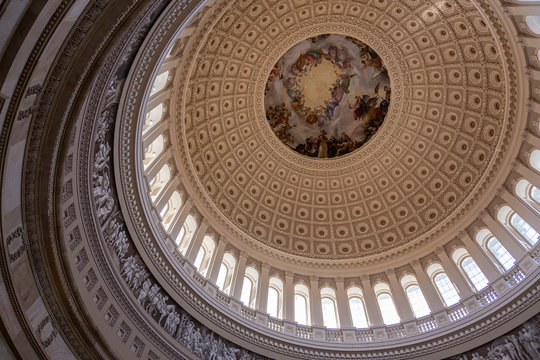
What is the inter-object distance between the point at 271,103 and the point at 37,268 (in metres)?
21.4

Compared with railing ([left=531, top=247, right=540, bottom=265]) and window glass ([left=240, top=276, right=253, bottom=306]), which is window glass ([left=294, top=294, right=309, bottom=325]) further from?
railing ([left=531, top=247, right=540, bottom=265])

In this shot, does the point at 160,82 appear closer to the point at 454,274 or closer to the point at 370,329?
the point at 370,329

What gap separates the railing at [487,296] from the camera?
18469 millimetres

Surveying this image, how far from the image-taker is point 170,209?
21484mm

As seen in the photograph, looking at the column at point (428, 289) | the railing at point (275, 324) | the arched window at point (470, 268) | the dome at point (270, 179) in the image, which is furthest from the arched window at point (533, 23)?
the railing at point (275, 324)

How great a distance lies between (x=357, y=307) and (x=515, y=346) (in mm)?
8208

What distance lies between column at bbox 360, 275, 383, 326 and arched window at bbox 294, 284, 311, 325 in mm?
3124

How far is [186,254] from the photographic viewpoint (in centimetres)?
2038

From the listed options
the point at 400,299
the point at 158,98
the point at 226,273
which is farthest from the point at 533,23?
the point at 226,273

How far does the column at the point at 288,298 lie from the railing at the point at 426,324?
232 inches

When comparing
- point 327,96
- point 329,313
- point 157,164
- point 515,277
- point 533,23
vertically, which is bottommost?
point 515,277

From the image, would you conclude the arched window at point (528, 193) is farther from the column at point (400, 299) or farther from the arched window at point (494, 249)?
the column at point (400, 299)

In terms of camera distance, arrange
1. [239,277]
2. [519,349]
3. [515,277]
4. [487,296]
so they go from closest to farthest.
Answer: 1. [519,349]
2. [515,277]
3. [487,296]
4. [239,277]

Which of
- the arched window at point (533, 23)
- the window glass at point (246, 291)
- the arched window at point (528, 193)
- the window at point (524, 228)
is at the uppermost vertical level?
the arched window at point (533, 23)
